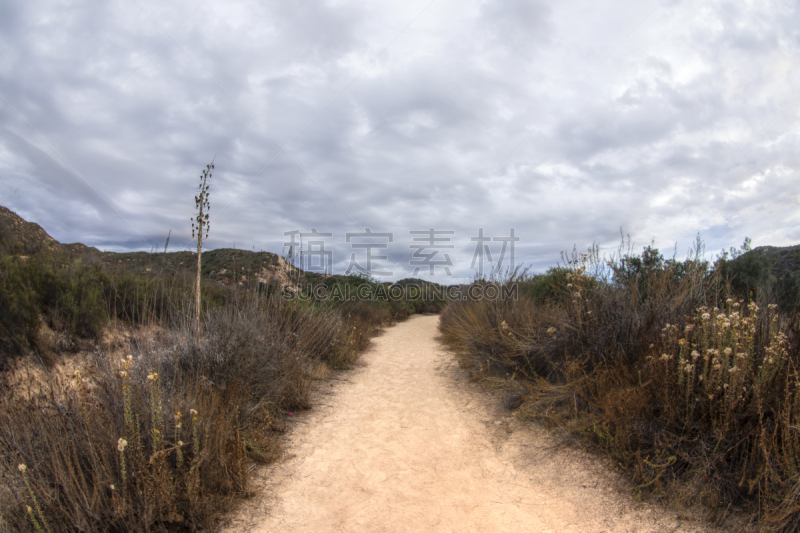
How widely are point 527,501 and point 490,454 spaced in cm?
88

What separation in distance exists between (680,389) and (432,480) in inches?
86.4

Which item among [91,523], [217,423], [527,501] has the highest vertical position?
[217,423]

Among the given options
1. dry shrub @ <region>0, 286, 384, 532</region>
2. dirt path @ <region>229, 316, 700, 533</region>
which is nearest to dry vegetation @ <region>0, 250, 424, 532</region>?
dry shrub @ <region>0, 286, 384, 532</region>

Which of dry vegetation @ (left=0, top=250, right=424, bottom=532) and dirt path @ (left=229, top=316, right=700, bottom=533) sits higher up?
dry vegetation @ (left=0, top=250, right=424, bottom=532)

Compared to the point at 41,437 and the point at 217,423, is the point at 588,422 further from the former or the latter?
the point at 41,437

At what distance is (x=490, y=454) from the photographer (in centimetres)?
396

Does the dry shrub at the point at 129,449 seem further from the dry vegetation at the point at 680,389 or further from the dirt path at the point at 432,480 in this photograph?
the dry vegetation at the point at 680,389

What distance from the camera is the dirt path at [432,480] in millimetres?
2756

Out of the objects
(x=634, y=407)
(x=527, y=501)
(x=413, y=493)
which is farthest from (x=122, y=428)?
(x=634, y=407)

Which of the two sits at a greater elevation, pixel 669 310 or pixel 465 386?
pixel 669 310

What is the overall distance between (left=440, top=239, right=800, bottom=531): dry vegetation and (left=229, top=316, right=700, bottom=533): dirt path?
32cm

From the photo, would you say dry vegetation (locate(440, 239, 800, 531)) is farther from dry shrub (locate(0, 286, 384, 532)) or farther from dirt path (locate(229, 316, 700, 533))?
dry shrub (locate(0, 286, 384, 532))

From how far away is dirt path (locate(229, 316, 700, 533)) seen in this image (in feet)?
9.04

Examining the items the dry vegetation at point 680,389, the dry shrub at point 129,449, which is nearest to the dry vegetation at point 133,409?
the dry shrub at point 129,449
